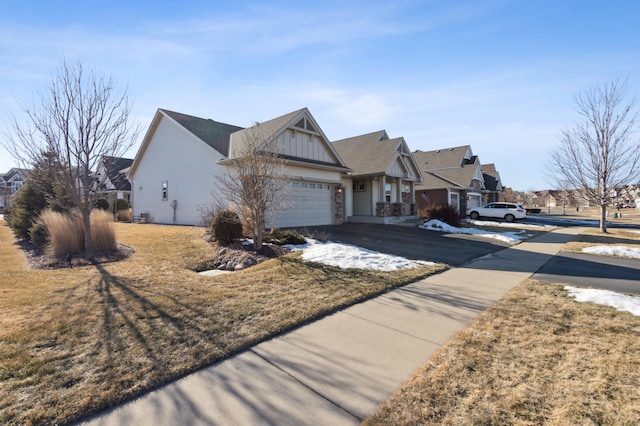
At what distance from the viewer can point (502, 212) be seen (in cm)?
2864

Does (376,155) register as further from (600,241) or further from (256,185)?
(256,185)

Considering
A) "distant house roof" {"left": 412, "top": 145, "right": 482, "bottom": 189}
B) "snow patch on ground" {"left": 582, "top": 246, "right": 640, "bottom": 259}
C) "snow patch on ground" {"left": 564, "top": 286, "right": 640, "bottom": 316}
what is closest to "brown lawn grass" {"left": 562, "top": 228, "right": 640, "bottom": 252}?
"snow patch on ground" {"left": 582, "top": 246, "right": 640, "bottom": 259}

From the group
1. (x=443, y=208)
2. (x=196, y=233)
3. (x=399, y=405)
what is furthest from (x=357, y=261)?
(x=443, y=208)

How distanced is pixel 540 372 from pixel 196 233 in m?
12.0

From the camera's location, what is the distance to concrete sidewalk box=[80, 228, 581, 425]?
101 inches

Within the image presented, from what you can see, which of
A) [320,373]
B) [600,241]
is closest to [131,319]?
[320,373]

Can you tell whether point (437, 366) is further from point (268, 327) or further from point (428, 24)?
point (428, 24)

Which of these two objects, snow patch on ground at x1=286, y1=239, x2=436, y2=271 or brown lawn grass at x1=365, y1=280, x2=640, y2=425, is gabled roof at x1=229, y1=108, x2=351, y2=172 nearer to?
snow patch on ground at x1=286, y1=239, x2=436, y2=271

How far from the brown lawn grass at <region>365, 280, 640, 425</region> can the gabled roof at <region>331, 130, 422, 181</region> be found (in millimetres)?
15548

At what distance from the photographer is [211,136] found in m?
16.9

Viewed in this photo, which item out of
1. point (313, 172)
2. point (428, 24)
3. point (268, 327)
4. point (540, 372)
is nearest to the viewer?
point (540, 372)

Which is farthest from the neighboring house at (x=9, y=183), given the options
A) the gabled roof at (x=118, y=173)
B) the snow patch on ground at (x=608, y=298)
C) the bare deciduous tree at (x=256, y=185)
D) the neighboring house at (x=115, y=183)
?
the snow patch on ground at (x=608, y=298)

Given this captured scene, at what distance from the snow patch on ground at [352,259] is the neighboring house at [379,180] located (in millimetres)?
10931

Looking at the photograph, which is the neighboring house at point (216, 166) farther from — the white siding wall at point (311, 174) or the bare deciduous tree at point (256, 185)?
the bare deciduous tree at point (256, 185)
